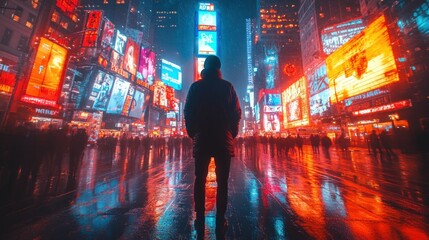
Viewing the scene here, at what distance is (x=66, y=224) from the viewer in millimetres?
2580

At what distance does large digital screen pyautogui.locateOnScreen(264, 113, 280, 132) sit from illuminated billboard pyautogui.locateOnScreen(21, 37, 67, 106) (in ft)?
206

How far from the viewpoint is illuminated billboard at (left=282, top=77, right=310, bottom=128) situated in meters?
41.6

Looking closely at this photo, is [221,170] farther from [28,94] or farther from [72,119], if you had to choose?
[72,119]

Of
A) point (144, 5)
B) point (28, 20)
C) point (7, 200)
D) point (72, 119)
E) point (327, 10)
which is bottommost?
point (7, 200)

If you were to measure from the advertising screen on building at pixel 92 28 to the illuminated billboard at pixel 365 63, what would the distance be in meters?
41.8

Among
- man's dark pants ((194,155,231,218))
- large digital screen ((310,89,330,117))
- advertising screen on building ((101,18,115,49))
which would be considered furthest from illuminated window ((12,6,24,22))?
large digital screen ((310,89,330,117))

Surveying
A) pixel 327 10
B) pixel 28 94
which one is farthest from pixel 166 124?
pixel 327 10

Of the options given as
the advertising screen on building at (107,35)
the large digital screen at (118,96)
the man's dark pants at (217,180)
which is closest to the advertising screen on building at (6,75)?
the advertising screen on building at (107,35)

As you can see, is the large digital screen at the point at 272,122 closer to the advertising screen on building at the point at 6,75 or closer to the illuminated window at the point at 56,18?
the illuminated window at the point at 56,18

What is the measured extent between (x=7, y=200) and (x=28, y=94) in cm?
2054

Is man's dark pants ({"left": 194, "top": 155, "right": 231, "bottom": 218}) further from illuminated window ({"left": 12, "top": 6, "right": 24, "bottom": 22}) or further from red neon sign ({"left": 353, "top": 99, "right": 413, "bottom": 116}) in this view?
illuminated window ({"left": 12, "top": 6, "right": 24, "bottom": 22})

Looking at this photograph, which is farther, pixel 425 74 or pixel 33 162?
pixel 425 74

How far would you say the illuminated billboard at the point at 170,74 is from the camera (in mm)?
69000

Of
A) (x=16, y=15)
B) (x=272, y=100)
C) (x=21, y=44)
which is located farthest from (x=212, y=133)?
(x=272, y=100)
